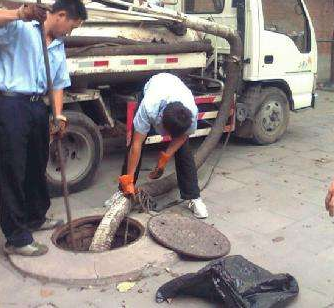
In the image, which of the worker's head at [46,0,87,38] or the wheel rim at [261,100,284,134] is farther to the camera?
the wheel rim at [261,100,284,134]

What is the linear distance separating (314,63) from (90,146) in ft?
12.6

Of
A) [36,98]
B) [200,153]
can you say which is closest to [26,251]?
[36,98]

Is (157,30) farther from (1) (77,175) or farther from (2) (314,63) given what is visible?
(2) (314,63)

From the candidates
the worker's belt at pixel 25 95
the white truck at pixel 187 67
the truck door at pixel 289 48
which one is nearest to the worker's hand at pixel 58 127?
the worker's belt at pixel 25 95

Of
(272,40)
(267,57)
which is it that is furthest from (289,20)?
(267,57)

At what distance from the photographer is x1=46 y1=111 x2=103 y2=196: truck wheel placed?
5.38 metres

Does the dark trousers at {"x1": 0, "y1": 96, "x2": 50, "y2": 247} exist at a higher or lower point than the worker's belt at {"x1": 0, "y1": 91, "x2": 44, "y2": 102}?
lower

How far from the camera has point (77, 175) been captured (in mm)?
5523

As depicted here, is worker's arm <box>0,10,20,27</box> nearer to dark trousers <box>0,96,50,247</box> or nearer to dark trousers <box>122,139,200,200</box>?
dark trousers <box>0,96,50,247</box>

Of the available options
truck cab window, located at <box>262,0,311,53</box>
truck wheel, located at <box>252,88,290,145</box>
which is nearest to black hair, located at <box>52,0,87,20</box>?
truck cab window, located at <box>262,0,311,53</box>

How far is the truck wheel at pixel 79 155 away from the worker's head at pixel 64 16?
5.34 feet

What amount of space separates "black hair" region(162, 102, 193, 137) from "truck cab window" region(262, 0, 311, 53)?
3350mm

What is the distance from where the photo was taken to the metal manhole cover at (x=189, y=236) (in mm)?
4090

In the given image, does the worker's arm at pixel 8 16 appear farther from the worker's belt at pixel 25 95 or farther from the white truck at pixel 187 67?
the white truck at pixel 187 67
